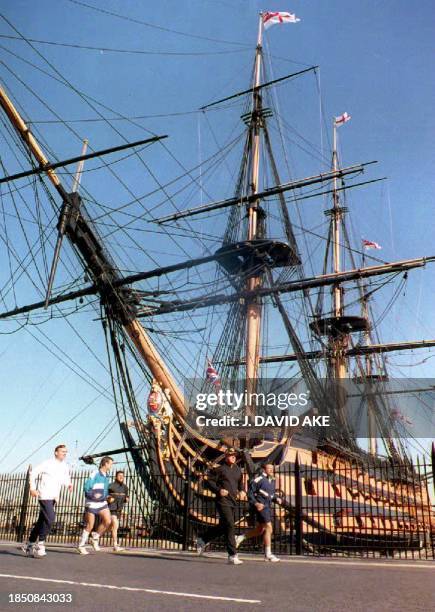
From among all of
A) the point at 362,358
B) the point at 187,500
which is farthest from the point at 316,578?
the point at 362,358

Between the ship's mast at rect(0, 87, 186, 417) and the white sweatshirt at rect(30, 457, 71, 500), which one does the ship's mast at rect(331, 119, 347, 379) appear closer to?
the ship's mast at rect(0, 87, 186, 417)

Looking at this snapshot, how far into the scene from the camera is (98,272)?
52.4 feet

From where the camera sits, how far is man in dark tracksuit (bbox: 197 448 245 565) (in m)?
7.53

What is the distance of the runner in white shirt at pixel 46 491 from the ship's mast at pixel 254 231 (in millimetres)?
12328

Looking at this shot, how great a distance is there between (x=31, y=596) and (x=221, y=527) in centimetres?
411

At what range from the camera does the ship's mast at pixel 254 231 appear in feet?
73.6

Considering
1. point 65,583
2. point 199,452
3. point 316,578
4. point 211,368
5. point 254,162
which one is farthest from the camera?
point 254,162

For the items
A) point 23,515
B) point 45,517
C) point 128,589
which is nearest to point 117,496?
point 45,517

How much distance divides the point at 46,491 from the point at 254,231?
19.9m

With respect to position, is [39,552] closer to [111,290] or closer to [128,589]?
[128,589]

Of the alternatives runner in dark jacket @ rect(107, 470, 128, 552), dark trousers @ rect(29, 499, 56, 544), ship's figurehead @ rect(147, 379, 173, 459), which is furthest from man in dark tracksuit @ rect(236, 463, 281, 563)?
ship's figurehead @ rect(147, 379, 173, 459)

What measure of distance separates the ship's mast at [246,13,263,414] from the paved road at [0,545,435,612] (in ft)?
42.5

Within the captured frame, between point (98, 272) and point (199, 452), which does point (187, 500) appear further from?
point (98, 272)

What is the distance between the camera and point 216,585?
513 cm
